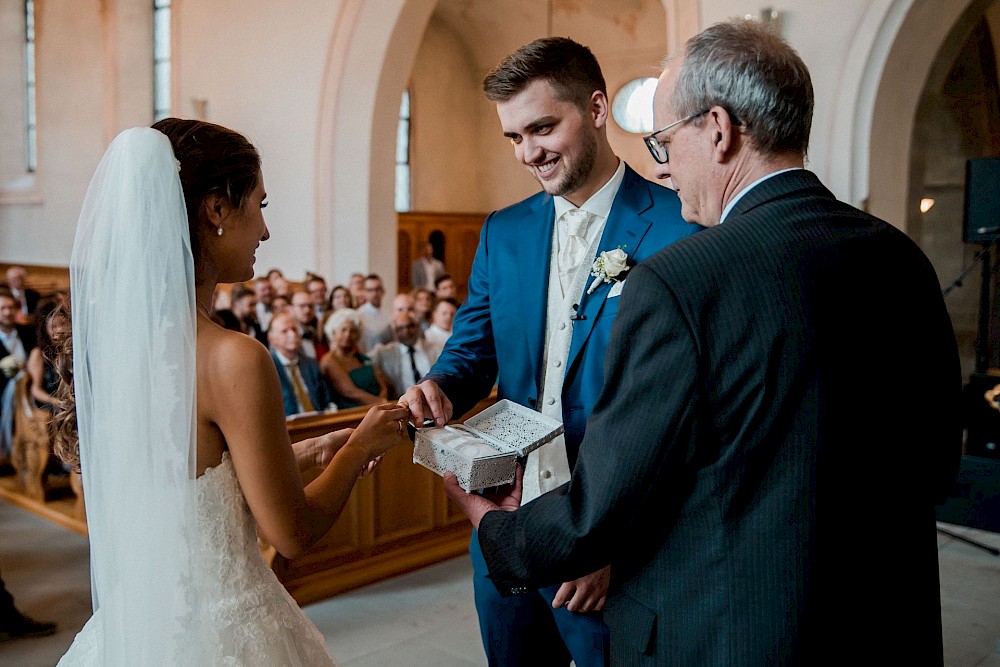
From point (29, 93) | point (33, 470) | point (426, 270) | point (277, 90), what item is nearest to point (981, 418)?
point (33, 470)

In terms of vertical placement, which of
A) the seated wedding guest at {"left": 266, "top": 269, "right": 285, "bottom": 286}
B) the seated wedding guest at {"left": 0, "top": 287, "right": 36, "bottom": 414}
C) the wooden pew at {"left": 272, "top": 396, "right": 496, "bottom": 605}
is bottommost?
the wooden pew at {"left": 272, "top": 396, "right": 496, "bottom": 605}

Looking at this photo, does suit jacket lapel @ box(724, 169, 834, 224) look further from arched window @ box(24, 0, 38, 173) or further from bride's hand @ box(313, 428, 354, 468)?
arched window @ box(24, 0, 38, 173)

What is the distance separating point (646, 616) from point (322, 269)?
1011 cm

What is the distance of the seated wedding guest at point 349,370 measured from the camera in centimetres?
656

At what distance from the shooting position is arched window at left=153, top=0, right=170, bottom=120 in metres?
14.6

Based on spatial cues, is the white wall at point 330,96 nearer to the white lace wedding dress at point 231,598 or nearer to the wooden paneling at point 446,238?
the wooden paneling at point 446,238

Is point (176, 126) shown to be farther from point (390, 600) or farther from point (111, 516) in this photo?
point (390, 600)

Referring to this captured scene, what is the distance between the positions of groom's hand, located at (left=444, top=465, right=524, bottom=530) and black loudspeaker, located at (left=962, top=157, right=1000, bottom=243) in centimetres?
495

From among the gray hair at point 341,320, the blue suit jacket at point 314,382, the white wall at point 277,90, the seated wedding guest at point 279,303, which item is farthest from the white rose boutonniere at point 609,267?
the white wall at point 277,90

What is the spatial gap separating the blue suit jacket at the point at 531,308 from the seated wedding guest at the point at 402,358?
15.2 feet

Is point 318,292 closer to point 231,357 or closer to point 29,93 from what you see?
point 231,357

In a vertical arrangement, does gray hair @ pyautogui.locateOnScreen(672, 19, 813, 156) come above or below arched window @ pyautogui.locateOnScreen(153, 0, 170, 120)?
below

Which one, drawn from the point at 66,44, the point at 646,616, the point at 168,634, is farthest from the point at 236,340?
the point at 66,44

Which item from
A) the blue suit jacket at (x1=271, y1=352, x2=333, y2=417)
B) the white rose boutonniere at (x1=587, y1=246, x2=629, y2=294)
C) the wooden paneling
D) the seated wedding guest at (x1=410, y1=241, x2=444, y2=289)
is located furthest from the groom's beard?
the wooden paneling
